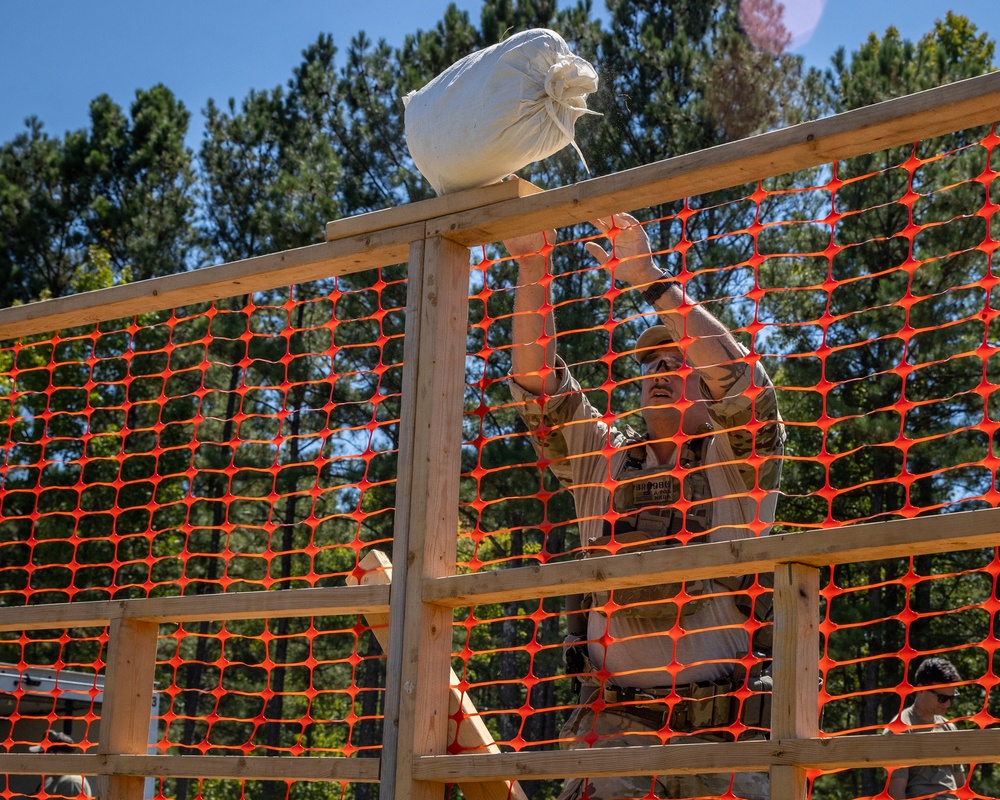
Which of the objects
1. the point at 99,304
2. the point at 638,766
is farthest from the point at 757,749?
the point at 99,304

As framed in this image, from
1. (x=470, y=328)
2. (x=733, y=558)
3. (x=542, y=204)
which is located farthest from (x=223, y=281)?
(x=470, y=328)

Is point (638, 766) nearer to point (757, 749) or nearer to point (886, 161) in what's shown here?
point (757, 749)

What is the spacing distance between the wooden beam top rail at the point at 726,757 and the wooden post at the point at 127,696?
887 mm

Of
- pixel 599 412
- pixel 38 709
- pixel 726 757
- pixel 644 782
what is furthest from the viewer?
pixel 599 412

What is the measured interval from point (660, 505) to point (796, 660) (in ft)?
3.78

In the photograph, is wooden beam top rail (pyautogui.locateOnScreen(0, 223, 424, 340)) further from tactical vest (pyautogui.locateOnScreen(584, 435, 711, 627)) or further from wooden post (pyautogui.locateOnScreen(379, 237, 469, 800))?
tactical vest (pyautogui.locateOnScreen(584, 435, 711, 627))

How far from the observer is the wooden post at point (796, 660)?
7.75 ft

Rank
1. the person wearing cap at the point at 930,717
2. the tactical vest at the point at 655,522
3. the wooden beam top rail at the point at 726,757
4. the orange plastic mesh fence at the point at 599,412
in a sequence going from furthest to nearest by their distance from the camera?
the orange plastic mesh fence at the point at 599,412 → the person wearing cap at the point at 930,717 → the tactical vest at the point at 655,522 → the wooden beam top rail at the point at 726,757

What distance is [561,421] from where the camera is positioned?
3686mm

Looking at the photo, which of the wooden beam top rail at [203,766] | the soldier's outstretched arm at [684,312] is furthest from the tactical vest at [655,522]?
the wooden beam top rail at [203,766]

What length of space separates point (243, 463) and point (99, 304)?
18905mm

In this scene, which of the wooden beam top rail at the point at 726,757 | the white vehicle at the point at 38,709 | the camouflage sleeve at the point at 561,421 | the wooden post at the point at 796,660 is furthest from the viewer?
the white vehicle at the point at 38,709

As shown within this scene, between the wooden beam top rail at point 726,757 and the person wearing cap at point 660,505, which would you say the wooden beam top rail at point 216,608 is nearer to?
the wooden beam top rail at point 726,757

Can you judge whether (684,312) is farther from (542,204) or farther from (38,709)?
(38,709)
